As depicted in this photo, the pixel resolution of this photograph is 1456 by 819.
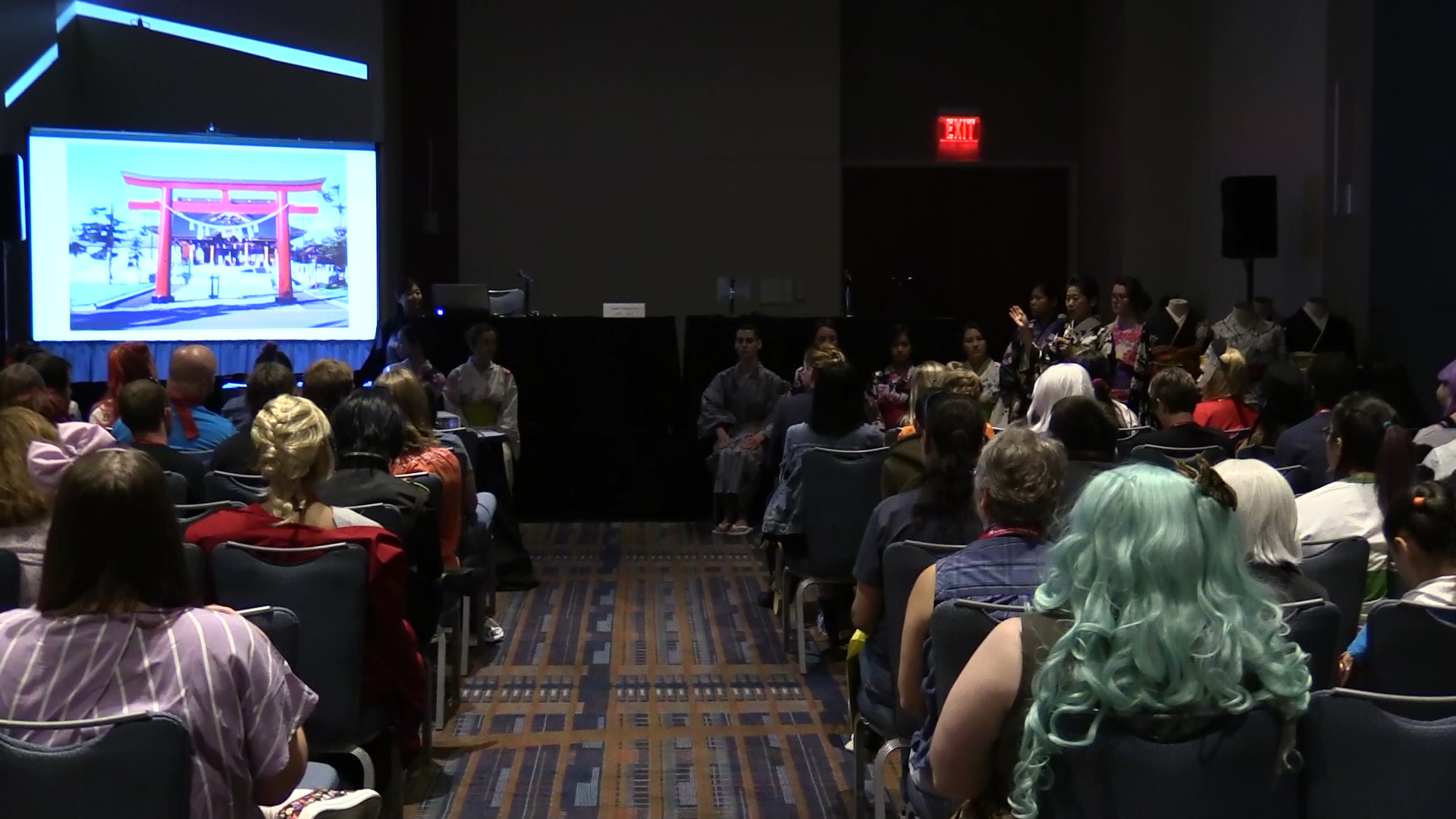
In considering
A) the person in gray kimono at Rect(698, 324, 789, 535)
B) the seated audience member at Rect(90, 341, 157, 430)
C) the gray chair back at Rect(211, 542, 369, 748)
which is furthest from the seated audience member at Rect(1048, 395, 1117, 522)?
the person in gray kimono at Rect(698, 324, 789, 535)

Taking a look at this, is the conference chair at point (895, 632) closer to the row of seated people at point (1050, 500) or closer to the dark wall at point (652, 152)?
the row of seated people at point (1050, 500)

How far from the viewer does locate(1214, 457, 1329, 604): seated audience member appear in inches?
111

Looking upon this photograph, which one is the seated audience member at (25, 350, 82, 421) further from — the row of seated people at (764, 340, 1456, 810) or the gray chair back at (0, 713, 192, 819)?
the gray chair back at (0, 713, 192, 819)

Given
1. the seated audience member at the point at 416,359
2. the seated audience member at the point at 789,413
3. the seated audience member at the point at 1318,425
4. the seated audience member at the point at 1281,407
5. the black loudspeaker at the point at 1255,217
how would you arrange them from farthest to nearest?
the black loudspeaker at the point at 1255,217, the seated audience member at the point at 416,359, the seated audience member at the point at 789,413, the seated audience member at the point at 1281,407, the seated audience member at the point at 1318,425

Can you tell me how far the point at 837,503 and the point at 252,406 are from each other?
2.04 m

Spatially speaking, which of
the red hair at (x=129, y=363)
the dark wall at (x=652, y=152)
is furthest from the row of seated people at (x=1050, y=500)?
the dark wall at (x=652, y=152)

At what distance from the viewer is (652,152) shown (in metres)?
12.6

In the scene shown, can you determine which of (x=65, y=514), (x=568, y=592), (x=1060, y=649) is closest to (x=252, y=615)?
(x=65, y=514)

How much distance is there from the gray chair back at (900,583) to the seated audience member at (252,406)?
85.1 inches

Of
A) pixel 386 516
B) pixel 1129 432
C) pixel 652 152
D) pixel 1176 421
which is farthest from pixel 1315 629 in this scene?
pixel 652 152

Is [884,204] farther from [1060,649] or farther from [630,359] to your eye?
[1060,649]

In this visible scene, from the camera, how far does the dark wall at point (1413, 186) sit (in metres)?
8.67

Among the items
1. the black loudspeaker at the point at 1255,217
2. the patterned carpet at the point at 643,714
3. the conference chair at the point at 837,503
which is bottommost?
the patterned carpet at the point at 643,714

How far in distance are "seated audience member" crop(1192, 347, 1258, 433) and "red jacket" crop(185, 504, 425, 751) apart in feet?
12.5
